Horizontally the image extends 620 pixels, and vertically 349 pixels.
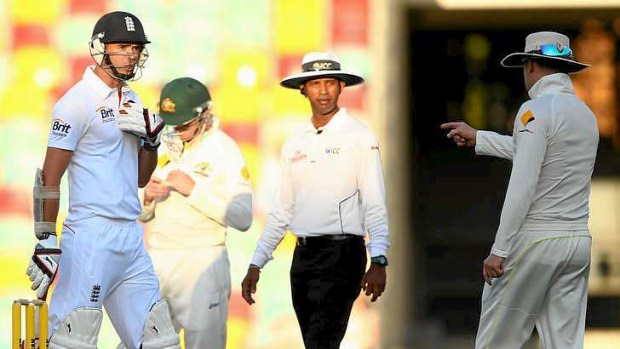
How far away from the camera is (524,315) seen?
6.45 metres

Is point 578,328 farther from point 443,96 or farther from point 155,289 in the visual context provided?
point 443,96

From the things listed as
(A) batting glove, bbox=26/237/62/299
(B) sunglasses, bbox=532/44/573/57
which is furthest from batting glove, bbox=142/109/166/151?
(B) sunglasses, bbox=532/44/573/57

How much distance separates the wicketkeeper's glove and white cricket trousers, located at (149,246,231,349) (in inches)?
47.7

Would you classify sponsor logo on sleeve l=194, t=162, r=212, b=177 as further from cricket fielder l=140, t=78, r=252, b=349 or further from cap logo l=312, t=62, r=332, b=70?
cap logo l=312, t=62, r=332, b=70

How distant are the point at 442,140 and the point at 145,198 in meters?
9.23

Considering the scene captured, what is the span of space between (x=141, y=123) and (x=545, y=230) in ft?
5.86

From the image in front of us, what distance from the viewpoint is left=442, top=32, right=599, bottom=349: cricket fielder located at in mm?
6332

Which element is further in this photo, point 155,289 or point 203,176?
point 203,176

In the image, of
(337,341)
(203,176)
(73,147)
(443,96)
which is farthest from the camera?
(443,96)

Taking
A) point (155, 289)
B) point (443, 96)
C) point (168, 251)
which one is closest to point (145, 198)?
point (168, 251)

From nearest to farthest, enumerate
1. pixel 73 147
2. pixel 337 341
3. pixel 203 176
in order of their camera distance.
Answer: pixel 73 147
pixel 337 341
pixel 203 176

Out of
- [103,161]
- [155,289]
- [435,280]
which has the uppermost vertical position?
[103,161]

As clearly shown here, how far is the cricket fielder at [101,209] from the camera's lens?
6191mm

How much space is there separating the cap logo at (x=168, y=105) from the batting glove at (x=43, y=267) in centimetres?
170
